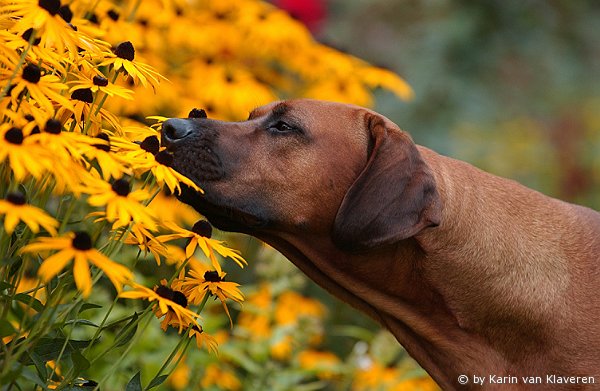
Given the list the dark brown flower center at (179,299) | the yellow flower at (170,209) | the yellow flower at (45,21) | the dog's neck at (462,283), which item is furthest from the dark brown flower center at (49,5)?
the yellow flower at (170,209)

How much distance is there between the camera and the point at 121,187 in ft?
8.32

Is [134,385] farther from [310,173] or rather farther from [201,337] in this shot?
[310,173]

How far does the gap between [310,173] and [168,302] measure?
3.61 feet

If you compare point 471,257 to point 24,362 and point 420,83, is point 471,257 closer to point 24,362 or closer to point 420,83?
point 24,362

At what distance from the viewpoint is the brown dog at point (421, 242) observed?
11.8ft

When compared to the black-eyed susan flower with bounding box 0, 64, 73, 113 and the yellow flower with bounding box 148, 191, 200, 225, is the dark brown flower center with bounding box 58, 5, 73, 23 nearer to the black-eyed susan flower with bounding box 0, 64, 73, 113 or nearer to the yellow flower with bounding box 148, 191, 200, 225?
the black-eyed susan flower with bounding box 0, 64, 73, 113

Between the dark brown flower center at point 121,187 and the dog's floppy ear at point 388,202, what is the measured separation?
1176 millimetres

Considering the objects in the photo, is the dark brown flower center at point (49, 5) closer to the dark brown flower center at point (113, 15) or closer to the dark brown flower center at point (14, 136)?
the dark brown flower center at point (14, 136)

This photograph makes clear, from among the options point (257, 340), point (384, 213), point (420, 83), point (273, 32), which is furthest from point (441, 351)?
point (420, 83)

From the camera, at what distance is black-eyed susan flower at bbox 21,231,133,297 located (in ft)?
7.58

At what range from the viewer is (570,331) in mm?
3783

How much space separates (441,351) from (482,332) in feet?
0.61

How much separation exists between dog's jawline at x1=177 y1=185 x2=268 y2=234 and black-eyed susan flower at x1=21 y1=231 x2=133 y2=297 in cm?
111

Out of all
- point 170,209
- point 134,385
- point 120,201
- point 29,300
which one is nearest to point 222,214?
point 134,385
